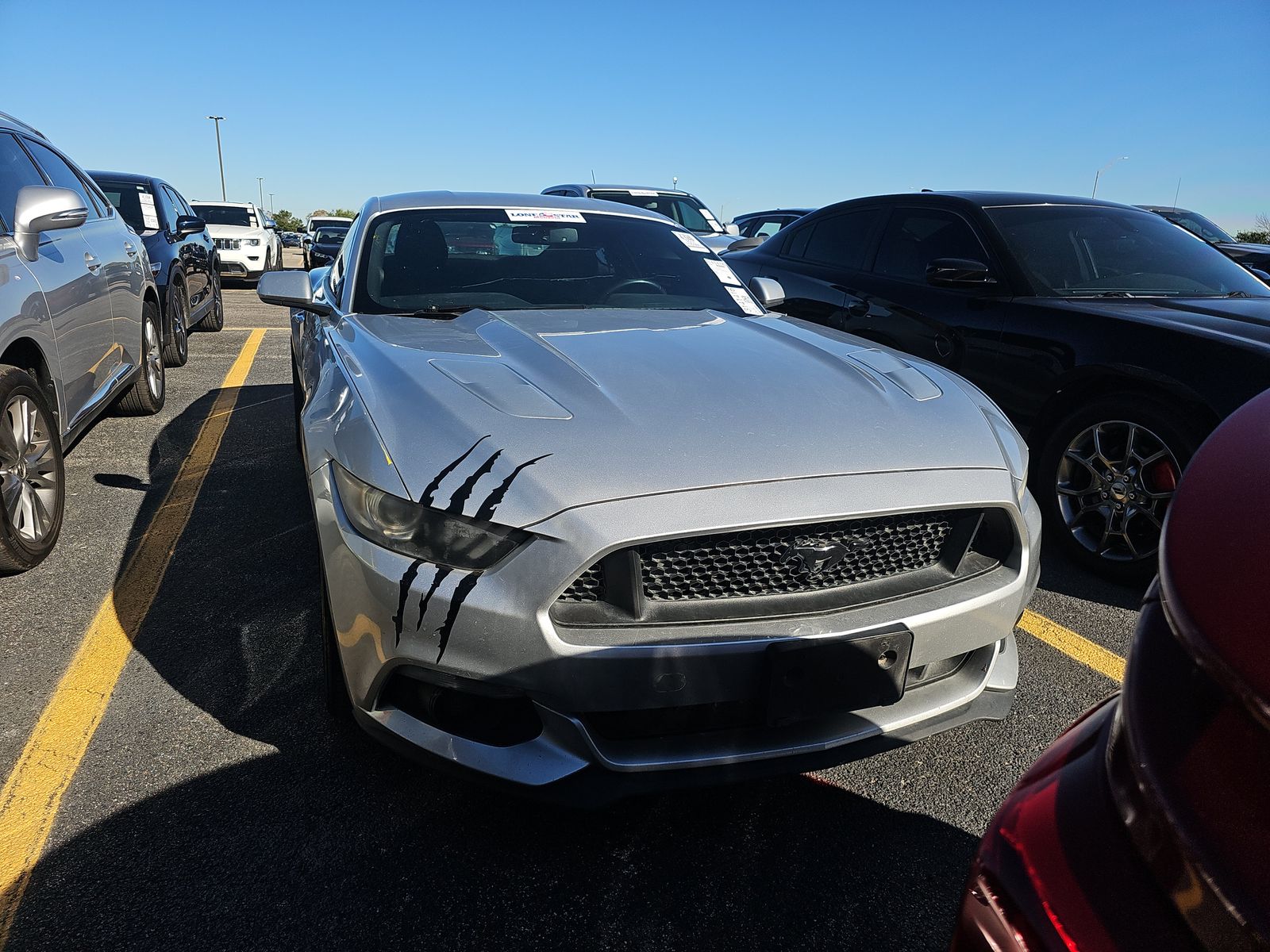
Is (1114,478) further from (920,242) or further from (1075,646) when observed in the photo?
(920,242)

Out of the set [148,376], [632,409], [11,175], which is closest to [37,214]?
[11,175]

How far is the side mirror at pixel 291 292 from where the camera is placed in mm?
3285

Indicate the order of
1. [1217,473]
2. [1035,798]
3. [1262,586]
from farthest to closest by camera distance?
[1035,798], [1217,473], [1262,586]

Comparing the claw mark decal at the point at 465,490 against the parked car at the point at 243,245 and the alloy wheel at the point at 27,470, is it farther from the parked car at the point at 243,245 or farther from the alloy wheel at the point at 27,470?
the parked car at the point at 243,245

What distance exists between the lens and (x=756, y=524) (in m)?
1.74

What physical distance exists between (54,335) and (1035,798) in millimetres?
3998

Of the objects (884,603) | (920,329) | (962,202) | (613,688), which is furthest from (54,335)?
(962,202)

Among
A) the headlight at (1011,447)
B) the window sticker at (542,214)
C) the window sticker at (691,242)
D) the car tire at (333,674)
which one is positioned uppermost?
the window sticker at (542,214)

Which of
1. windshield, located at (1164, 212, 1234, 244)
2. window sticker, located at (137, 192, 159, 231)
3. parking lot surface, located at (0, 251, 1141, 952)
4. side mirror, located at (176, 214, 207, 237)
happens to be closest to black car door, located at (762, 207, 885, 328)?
parking lot surface, located at (0, 251, 1141, 952)

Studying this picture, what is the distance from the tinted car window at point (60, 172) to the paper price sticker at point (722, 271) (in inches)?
119

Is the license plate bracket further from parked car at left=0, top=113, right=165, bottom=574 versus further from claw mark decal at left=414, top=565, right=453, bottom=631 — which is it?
parked car at left=0, top=113, right=165, bottom=574

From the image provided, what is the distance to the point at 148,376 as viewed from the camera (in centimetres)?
557

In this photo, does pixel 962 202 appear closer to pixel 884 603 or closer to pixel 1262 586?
pixel 884 603

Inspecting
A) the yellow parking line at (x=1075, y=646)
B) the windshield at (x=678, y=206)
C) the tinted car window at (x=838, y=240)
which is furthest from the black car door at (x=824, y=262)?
the windshield at (x=678, y=206)
